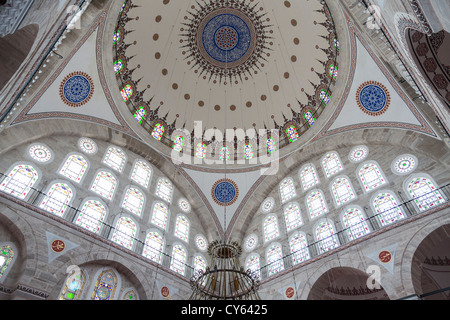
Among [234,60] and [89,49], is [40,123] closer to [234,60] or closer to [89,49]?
[89,49]

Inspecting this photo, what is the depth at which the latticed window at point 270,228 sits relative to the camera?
11672mm

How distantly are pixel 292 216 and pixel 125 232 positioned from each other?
19.3 ft

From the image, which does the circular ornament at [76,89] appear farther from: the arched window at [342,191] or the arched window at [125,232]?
the arched window at [342,191]

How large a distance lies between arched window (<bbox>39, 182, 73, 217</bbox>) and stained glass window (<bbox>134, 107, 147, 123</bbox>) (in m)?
4.28

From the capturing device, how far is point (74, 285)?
805 cm

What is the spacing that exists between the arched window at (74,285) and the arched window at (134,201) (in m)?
2.72

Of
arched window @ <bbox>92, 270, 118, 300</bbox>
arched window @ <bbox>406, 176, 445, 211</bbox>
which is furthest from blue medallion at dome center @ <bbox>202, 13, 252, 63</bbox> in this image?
arched window @ <bbox>92, 270, 118, 300</bbox>

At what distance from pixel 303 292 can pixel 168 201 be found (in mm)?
5994

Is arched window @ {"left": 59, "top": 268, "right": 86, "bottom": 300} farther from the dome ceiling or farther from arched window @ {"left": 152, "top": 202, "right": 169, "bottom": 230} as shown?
the dome ceiling

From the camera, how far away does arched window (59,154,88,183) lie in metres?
9.87

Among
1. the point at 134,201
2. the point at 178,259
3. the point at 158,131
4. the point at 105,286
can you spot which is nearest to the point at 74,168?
the point at 134,201

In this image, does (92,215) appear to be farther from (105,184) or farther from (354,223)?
(354,223)
